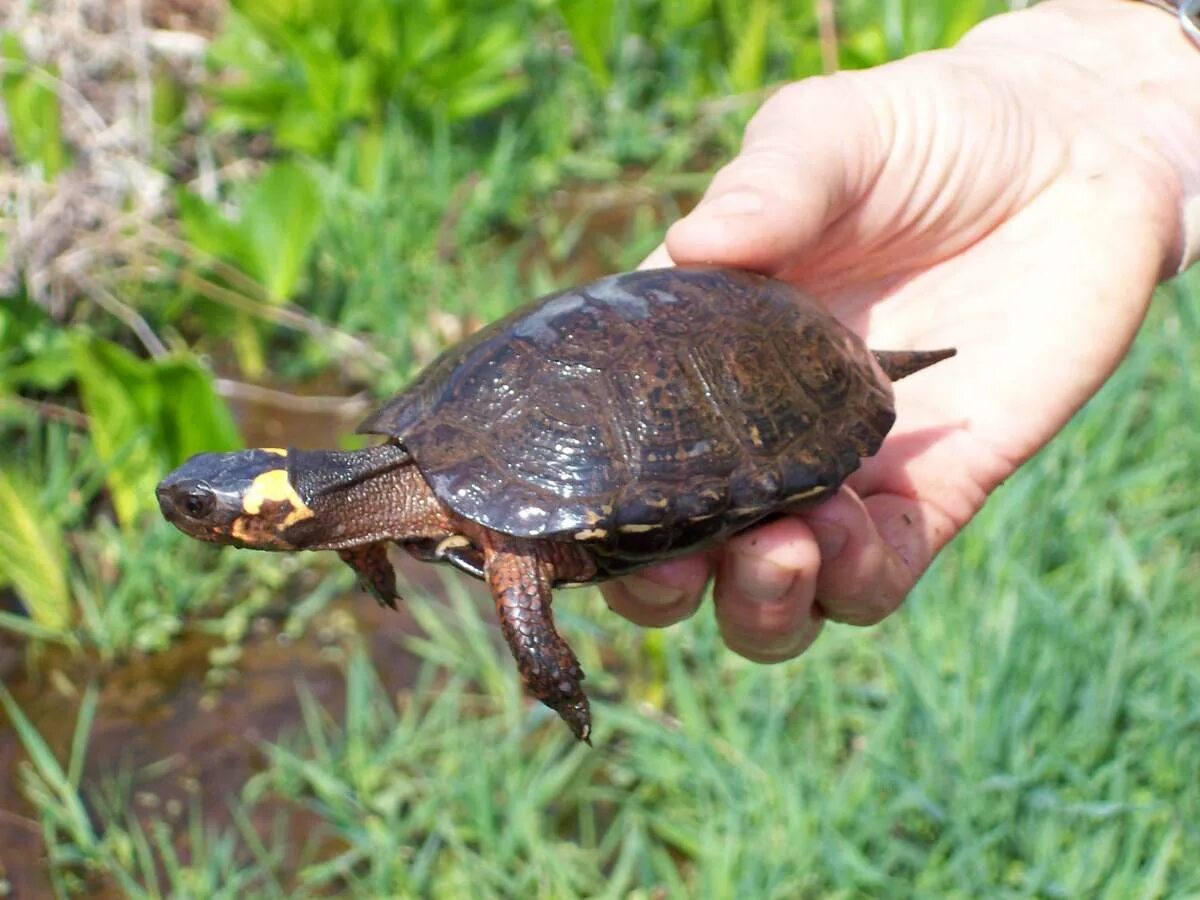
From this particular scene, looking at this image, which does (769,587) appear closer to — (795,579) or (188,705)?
(795,579)

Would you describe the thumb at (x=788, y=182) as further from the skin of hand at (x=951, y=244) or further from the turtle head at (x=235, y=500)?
the turtle head at (x=235, y=500)

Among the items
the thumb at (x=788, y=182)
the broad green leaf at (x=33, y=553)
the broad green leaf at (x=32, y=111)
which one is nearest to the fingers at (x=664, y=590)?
the thumb at (x=788, y=182)

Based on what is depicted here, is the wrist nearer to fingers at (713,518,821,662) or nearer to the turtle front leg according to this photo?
fingers at (713,518,821,662)

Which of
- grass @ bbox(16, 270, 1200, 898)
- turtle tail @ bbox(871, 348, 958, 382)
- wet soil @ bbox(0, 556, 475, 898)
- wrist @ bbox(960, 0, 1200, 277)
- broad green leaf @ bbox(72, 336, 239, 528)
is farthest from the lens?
broad green leaf @ bbox(72, 336, 239, 528)

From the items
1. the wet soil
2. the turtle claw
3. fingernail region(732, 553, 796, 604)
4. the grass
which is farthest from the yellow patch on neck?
the wet soil

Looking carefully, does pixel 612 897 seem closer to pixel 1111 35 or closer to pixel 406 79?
pixel 1111 35

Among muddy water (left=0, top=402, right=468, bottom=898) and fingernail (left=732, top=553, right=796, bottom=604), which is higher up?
fingernail (left=732, top=553, right=796, bottom=604)
